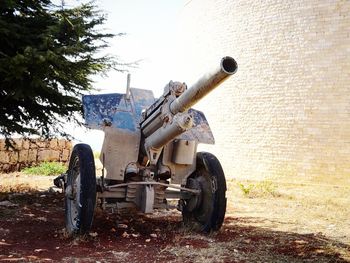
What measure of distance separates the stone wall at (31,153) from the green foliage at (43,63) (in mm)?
4371

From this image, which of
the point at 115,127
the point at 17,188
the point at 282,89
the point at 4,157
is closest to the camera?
the point at 115,127

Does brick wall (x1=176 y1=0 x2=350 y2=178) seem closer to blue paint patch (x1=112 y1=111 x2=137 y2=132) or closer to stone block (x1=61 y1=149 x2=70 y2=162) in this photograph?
stone block (x1=61 y1=149 x2=70 y2=162)

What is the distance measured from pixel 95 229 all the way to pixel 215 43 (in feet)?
32.9

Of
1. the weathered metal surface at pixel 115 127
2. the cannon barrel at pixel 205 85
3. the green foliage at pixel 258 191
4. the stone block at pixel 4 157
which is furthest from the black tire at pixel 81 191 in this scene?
the stone block at pixel 4 157

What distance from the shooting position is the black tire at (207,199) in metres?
4.97

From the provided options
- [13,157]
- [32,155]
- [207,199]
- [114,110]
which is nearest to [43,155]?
Answer: [32,155]

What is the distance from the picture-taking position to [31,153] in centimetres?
1251

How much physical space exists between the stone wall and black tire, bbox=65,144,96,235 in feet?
19.9

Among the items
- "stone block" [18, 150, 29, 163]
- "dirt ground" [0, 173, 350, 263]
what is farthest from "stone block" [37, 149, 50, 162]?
"dirt ground" [0, 173, 350, 263]

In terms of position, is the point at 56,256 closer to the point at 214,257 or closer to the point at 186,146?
the point at 214,257

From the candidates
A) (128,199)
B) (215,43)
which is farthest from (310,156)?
(128,199)

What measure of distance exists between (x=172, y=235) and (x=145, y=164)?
3.29ft

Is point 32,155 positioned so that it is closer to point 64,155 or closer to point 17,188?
point 64,155

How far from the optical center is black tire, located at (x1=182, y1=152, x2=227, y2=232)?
16.3ft
